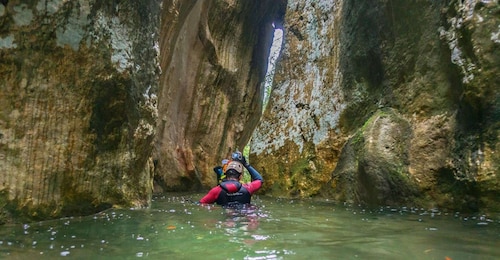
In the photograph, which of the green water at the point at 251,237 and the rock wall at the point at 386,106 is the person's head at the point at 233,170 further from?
the rock wall at the point at 386,106

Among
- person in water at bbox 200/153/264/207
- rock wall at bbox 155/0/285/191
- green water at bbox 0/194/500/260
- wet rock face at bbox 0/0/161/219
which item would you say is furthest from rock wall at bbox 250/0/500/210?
wet rock face at bbox 0/0/161/219

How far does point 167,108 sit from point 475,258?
13357 millimetres

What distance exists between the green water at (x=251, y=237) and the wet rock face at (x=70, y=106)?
39 centimetres

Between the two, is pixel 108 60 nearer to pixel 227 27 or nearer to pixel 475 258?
pixel 475 258

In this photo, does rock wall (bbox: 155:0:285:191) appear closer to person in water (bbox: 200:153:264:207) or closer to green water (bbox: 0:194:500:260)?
person in water (bbox: 200:153:264:207)

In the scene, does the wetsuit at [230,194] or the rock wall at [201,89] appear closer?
the wetsuit at [230,194]

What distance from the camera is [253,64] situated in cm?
1755

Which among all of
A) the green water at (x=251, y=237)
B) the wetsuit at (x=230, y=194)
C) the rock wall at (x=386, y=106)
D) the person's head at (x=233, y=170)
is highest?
the rock wall at (x=386, y=106)

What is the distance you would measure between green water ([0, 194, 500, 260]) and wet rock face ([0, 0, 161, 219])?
387mm

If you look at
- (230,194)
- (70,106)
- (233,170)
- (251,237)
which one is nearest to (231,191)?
(230,194)

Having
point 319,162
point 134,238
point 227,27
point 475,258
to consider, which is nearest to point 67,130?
point 134,238

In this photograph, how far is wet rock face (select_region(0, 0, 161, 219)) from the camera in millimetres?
4906

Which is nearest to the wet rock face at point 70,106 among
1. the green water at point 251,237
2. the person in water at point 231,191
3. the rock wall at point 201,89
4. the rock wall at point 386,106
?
the green water at point 251,237

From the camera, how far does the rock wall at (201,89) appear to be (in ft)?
50.8
